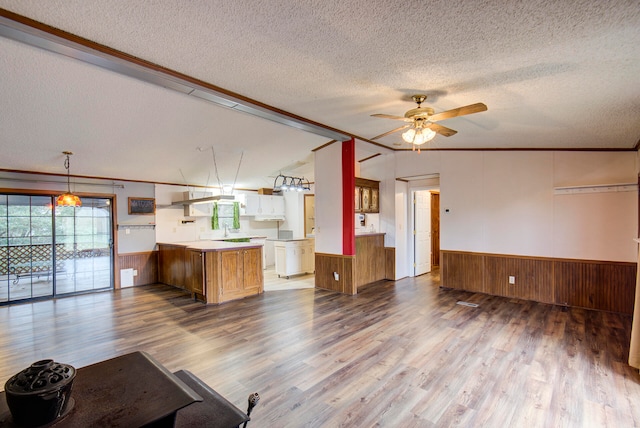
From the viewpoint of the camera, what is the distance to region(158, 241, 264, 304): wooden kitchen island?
16.5 ft

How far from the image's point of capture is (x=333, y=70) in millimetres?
2799

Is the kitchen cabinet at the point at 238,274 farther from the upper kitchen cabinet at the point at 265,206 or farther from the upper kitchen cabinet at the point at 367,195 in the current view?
the upper kitchen cabinet at the point at 265,206

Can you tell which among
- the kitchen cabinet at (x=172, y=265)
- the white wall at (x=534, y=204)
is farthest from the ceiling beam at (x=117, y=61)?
the white wall at (x=534, y=204)

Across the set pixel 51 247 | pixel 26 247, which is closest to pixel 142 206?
pixel 51 247

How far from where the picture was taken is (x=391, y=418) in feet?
7.11

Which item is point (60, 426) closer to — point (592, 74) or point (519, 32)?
point (519, 32)

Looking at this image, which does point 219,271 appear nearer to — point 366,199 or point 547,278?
point 366,199

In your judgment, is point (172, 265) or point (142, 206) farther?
point (142, 206)

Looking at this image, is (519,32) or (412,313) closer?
(519,32)

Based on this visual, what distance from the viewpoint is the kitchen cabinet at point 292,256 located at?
22.7ft

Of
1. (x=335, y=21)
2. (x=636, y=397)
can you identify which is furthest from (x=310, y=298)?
(x=335, y=21)

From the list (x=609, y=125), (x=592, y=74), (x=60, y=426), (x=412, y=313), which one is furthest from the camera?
(x=412, y=313)

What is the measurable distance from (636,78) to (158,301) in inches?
254

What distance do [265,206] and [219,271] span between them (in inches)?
139
